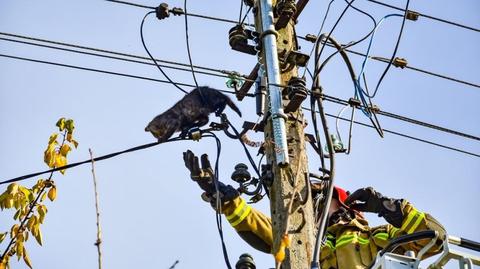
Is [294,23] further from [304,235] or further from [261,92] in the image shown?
[304,235]

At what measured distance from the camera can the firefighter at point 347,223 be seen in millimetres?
6758

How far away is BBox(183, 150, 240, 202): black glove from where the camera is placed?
6633 millimetres

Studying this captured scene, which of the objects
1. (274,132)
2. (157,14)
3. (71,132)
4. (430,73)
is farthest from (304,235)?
(430,73)

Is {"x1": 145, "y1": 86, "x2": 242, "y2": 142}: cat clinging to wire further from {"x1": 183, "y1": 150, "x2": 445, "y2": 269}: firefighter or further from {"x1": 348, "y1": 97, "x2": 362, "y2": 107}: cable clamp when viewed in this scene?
{"x1": 348, "y1": 97, "x2": 362, "y2": 107}: cable clamp

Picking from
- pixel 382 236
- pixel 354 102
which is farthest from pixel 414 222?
pixel 354 102

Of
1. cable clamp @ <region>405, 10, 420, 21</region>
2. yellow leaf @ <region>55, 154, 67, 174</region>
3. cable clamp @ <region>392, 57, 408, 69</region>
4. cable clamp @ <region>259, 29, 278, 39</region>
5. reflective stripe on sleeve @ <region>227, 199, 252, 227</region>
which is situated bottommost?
reflective stripe on sleeve @ <region>227, 199, 252, 227</region>

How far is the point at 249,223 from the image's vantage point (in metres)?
7.25

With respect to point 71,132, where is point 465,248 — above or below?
below

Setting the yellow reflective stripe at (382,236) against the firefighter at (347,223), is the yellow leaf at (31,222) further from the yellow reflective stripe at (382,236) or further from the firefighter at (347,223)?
the yellow reflective stripe at (382,236)

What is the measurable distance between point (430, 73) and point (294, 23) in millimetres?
2356

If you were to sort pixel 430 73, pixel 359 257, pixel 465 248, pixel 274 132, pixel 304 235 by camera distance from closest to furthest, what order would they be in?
pixel 465 248 < pixel 304 235 < pixel 274 132 < pixel 359 257 < pixel 430 73

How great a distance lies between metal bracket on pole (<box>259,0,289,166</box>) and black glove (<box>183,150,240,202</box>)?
611 millimetres

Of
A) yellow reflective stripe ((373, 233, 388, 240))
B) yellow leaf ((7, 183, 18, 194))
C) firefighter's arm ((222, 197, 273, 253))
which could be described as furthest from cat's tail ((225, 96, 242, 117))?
yellow leaf ((7, 183, 18, 194))

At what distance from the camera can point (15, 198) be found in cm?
626
